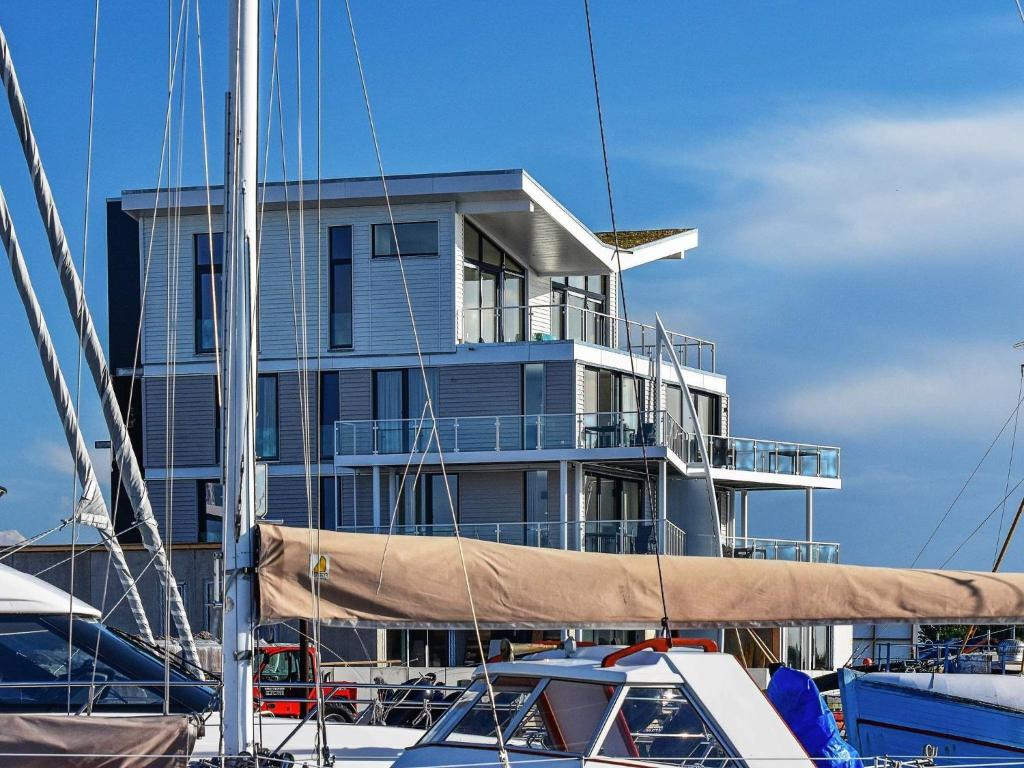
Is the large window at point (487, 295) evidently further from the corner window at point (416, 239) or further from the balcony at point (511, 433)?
the balcony at point (511, 433)

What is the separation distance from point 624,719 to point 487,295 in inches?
1251

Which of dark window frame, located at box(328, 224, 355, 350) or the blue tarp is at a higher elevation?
dark window frame, located at box(328, 224, 355, 350)

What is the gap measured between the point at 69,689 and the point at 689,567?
4.99m

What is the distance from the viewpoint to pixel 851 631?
47.5 metres

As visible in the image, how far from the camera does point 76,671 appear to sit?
12.4 m

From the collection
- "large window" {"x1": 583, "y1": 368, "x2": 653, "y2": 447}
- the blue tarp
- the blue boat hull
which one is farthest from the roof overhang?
the blue tarp

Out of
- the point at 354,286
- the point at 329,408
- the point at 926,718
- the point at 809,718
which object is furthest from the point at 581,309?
the point at 809,718

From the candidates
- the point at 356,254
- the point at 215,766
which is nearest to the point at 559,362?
the point at 356,254

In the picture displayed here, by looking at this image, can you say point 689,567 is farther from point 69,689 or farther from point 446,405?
point 446,405

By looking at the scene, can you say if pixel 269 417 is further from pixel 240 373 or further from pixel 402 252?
pixel 240 373

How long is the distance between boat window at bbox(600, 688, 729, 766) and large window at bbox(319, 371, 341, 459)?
30263mm

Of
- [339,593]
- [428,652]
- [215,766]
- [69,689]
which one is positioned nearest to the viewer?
[215,766]

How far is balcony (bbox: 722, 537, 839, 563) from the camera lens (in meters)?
37.6

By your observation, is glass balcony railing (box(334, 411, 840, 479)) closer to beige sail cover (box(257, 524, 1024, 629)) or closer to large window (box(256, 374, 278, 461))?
large window (box(256, 374, 278, 461))
